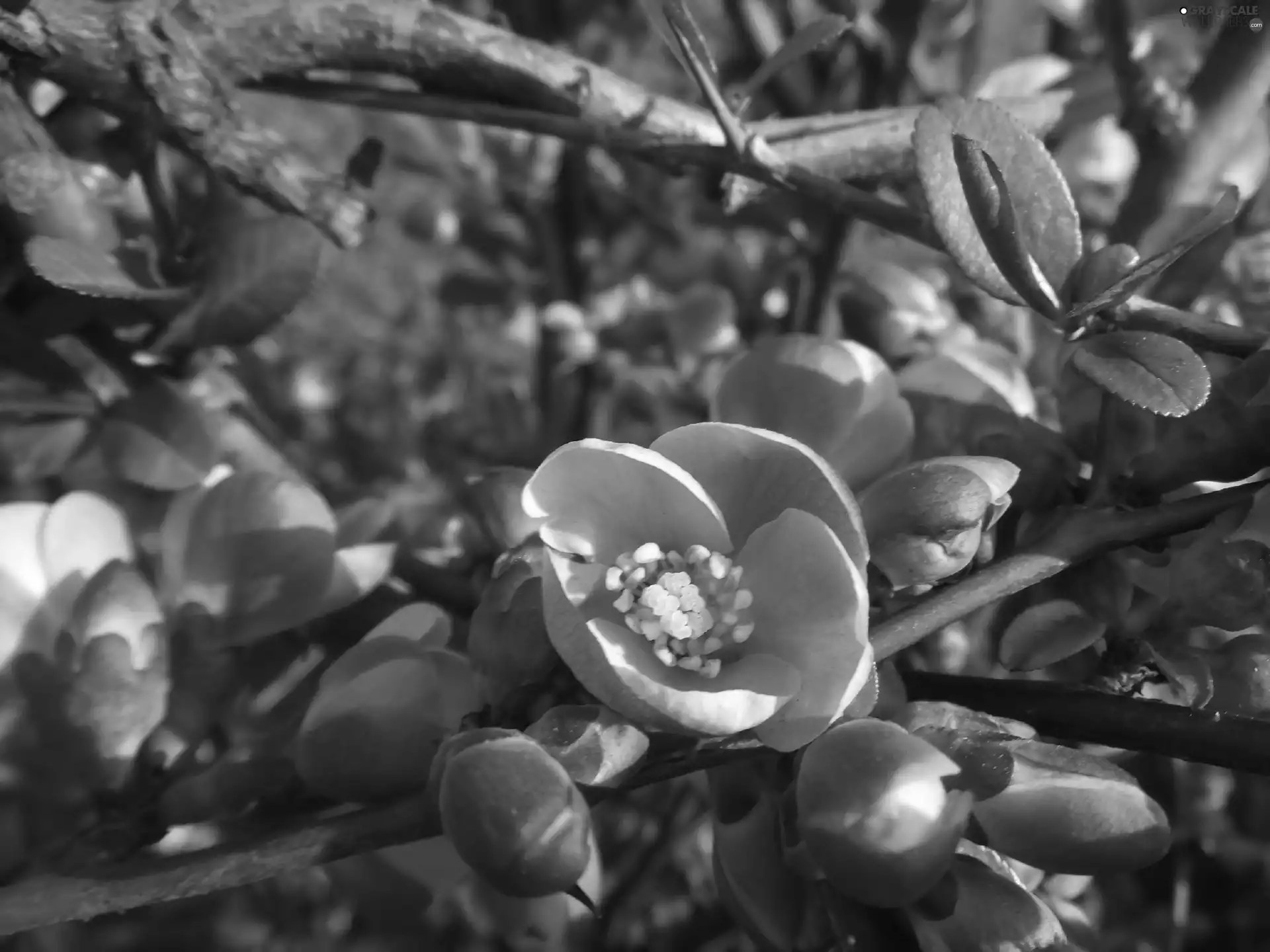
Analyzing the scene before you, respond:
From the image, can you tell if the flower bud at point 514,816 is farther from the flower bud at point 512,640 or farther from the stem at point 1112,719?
the stem at point 1112,719

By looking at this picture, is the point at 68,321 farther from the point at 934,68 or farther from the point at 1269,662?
the point at 934,68

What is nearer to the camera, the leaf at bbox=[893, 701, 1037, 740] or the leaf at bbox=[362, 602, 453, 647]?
the leaf at bbox=[893, 701, 1037, 740]

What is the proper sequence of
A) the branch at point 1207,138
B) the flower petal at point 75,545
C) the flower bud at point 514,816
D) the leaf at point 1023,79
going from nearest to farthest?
the flower bud at point 514,816 → the flower petal at point 75,545 → the branch at point 1207,138 → the leaf at point 1023,79

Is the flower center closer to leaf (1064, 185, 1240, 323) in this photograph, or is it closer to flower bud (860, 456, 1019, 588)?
flower bud (860, 456, 1019, 588)

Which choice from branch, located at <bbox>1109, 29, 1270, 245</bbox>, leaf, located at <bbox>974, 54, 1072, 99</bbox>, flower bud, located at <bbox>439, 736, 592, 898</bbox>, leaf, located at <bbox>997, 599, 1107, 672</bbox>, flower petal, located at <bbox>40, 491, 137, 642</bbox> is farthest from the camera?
leaf, located at <bbox>974, 54, 1072, 99</bbox>

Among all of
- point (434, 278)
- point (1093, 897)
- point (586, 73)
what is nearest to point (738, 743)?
point (586, 73)

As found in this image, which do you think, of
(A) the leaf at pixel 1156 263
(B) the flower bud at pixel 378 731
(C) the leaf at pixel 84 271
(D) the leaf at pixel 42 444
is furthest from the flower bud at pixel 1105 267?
(D) the leaf at pixel 42 444

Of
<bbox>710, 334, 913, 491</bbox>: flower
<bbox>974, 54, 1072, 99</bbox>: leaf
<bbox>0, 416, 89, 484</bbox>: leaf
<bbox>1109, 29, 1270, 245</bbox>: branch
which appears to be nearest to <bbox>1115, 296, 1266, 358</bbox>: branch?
<bbox>710, 334, 913, 491</bbox>: flower
